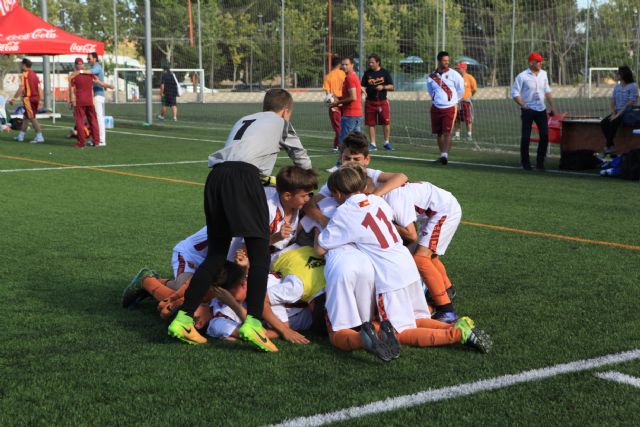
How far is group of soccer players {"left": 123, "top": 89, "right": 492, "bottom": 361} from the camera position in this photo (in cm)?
504

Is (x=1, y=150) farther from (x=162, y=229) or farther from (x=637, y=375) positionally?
(x=637, y=375)

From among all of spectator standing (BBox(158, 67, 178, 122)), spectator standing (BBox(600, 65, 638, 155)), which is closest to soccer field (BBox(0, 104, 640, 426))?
spectator standing (BBox(600, 65, 638, 155))

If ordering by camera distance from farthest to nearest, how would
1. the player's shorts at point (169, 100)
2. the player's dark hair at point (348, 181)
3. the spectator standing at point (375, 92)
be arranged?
the player's shorts at point (169, 100)
the spectator standing at point (375, 92)
the player's dark hair at point (348, 181)

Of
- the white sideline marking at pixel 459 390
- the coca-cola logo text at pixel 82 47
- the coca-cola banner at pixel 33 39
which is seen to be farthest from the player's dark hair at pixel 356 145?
the coca-cola logo text at pixel 82 47

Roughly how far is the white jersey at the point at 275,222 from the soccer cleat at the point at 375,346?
113cm

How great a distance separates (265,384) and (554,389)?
142 centimetres

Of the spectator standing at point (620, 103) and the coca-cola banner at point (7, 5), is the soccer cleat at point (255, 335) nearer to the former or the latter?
the spectator standing at point (620, 103)

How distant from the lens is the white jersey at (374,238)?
16.7 feet

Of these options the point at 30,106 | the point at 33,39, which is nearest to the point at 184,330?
the point at 30,106

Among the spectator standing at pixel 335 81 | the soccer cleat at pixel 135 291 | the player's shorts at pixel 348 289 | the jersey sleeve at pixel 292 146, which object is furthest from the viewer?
the spectator standing at pixel 335 81

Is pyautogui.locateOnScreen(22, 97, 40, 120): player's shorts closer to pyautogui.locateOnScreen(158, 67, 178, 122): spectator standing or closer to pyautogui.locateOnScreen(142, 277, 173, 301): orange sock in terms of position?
pyautogui.locateOnScreen(158, 67, 178, 122): spectator standing

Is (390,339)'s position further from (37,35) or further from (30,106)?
(37,35)

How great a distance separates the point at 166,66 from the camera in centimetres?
2970

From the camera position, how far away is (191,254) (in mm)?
5875
